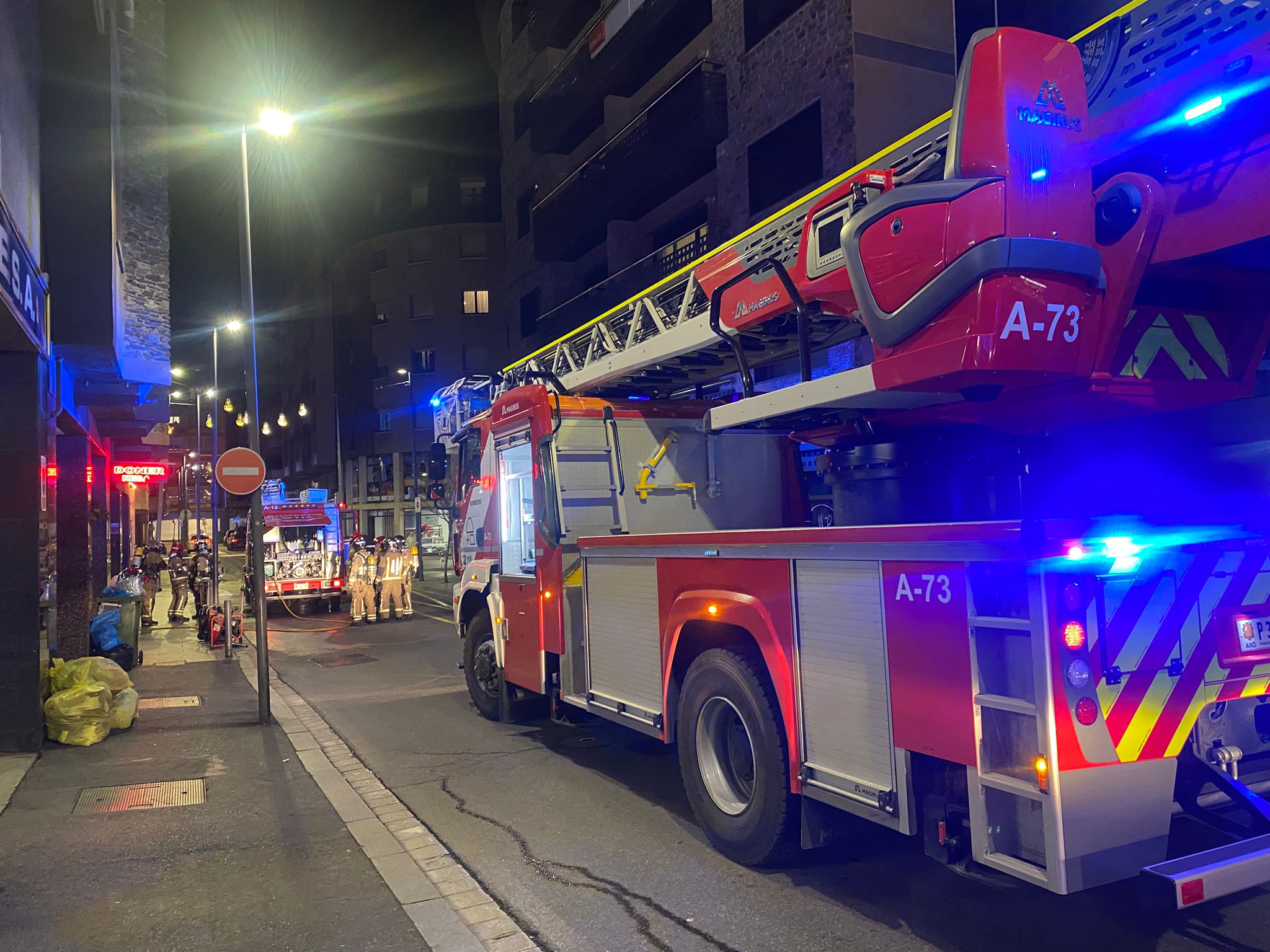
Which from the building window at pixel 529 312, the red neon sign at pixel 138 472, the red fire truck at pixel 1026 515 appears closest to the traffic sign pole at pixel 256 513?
the red fire truck at pixel 1026 515

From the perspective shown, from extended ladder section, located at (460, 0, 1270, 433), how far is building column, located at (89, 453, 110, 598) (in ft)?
55.3

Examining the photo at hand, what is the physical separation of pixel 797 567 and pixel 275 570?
18409 mm

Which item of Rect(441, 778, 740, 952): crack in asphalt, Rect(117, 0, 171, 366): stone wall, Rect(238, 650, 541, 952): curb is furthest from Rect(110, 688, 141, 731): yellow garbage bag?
Rect(117, 0, 171, 366): stone wall

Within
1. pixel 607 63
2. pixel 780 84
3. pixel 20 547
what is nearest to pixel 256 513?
pixel 20 547

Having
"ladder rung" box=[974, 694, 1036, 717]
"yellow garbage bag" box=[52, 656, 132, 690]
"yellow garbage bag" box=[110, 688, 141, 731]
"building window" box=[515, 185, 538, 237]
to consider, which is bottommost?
"yellow garbage bag" box=[110, 688, 141, 731]

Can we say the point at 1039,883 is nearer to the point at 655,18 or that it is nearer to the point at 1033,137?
the point at 1033,137

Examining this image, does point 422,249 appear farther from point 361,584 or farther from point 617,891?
point 617,891

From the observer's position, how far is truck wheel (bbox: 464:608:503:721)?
8539mm

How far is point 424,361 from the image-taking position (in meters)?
56.3

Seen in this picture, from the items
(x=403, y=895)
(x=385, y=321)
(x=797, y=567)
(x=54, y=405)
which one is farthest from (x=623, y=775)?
(x=385, y=321)

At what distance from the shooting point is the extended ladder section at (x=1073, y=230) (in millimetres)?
3623

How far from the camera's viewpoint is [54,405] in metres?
9.56

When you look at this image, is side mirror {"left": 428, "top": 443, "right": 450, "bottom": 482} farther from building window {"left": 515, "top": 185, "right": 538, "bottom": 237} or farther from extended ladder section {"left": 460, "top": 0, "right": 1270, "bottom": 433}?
building window {"left": 515, "top": 185, "right": 538, "bottom": 237}

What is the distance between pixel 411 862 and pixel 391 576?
14.7m
